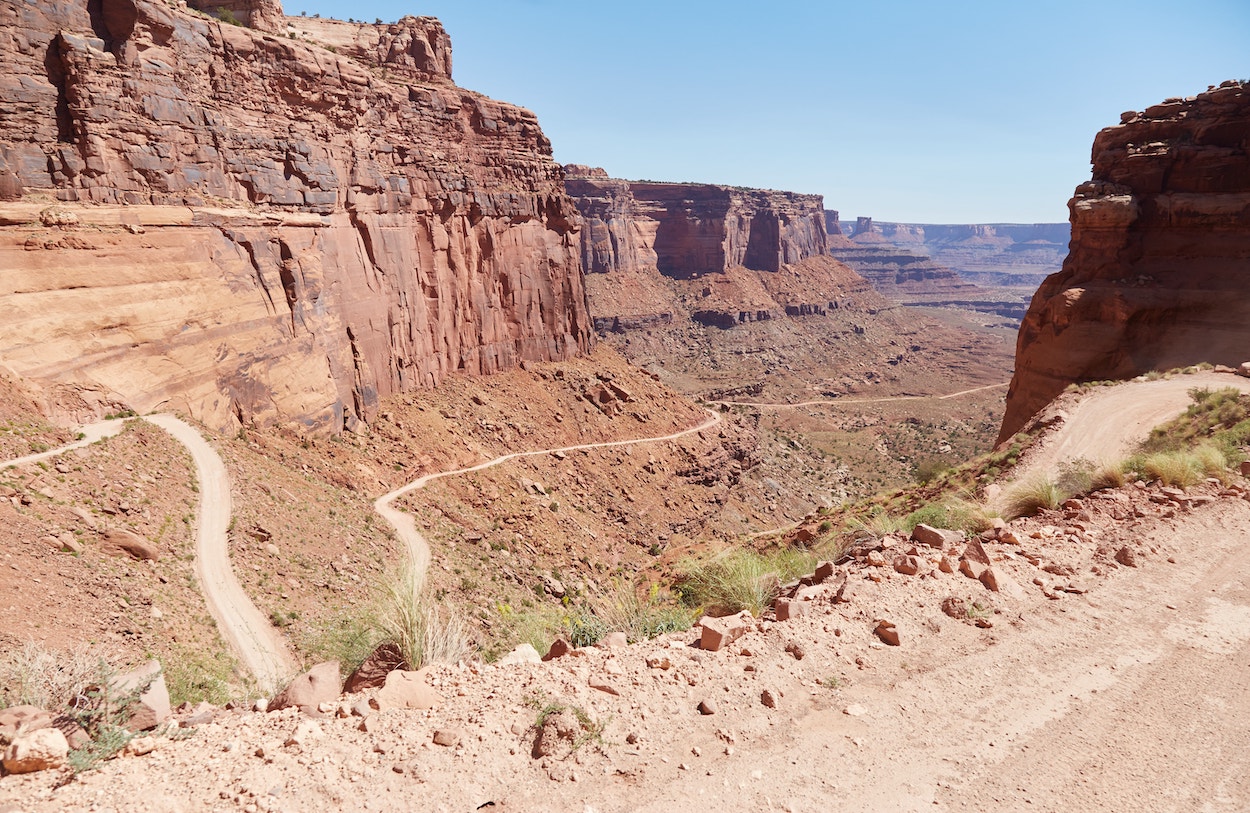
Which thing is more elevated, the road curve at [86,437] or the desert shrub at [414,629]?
the desert shrub at [414,629]

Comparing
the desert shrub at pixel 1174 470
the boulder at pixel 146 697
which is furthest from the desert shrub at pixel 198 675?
the desert shrub at pixel 1174 470

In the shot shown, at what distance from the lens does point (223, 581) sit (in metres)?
17.1

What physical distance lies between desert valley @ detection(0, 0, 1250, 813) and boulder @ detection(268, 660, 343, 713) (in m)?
0.04

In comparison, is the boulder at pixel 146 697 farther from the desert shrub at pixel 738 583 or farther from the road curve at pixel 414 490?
the road curve at pixel 414 490

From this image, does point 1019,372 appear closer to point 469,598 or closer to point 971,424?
point 469,598

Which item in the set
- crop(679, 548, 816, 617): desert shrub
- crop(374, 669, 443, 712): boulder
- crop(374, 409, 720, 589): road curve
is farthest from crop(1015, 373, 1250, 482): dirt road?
crop(374, 409, 720, 589): road curve

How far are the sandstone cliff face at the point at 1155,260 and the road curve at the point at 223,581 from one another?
29.7 meters

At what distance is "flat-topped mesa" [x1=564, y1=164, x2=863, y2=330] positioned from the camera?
116 meters

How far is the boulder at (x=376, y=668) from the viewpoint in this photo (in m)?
6.86

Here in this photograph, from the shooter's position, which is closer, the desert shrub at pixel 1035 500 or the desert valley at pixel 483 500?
the desert valley at pixel 483 500

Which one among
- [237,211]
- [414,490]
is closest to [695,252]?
[414,490]

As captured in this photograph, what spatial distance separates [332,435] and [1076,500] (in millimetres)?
28919

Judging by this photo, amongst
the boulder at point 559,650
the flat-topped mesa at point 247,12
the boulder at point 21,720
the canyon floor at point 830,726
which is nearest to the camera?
the boulder at point 21,720

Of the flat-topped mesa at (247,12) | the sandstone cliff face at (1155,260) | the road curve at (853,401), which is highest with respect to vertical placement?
the flat-topped mesa at (247,12)
